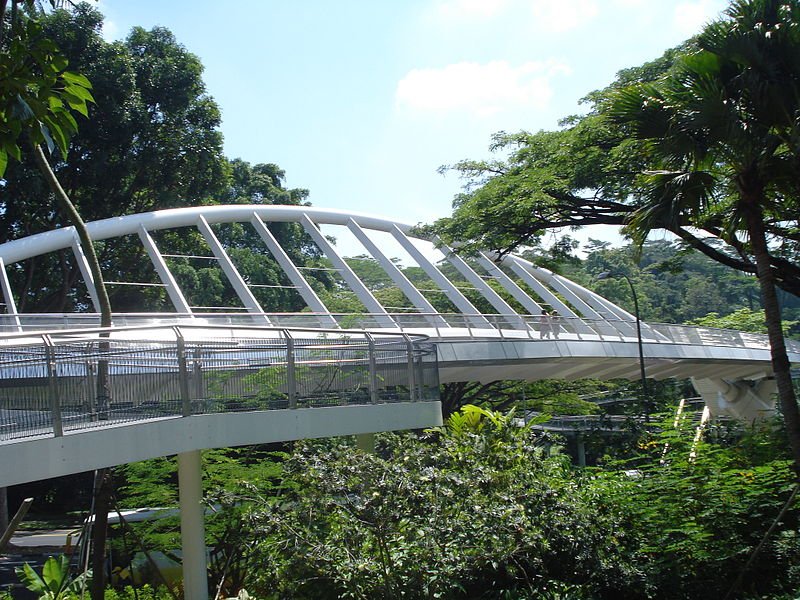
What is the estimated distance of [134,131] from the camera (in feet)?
114

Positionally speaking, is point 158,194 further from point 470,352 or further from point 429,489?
point 429,489

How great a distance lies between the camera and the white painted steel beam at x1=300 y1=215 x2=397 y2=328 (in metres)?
27.9

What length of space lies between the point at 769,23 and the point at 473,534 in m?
7.84

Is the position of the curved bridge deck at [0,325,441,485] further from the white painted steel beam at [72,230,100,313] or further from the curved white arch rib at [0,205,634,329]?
the white painted steel beam at [72,230,100,313]

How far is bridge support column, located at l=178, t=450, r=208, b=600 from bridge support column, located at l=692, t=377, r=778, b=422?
42287 mm

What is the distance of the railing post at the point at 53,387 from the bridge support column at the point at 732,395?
4555 centimetres

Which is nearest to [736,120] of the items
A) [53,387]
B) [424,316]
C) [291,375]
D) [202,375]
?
[291,375]

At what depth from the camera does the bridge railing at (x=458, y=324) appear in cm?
2323

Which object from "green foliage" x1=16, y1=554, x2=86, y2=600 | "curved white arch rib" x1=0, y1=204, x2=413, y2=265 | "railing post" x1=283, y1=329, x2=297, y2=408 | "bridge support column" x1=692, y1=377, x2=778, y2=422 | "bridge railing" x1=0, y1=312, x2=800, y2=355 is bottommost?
"bridge support column" x1=692, y1=377, x2=778, y2=422

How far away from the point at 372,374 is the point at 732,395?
42.4m

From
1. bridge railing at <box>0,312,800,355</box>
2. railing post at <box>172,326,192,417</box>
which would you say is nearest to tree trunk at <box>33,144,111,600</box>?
railing post at <box>172,326,192,417</box>

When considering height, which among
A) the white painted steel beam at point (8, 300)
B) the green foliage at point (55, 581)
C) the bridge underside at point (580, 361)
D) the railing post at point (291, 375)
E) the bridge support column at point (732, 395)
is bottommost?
the bridge support column at point (732, 395)

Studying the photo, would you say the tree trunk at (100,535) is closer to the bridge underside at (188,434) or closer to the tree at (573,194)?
the bridge underside at (188,434)

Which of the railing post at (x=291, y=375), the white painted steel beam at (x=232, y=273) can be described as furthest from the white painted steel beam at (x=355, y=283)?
the railing post at (x=291, y=375)
